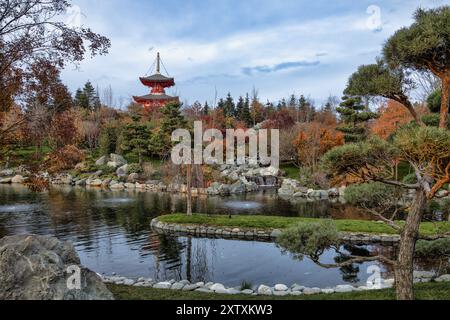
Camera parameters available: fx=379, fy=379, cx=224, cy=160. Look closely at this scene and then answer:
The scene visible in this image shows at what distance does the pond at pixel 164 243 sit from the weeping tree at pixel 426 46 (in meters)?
5.54

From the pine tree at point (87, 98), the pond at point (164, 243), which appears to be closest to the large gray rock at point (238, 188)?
the pond at point (164, 243)

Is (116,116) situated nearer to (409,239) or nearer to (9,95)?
(9,95)

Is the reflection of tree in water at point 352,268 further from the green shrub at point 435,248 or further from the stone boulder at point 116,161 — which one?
the stone boulder at point 116,161

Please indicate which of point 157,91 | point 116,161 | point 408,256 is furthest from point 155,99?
point 408,256

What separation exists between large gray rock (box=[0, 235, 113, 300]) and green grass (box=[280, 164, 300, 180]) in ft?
94.6

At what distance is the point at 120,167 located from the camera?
3544 centimetres

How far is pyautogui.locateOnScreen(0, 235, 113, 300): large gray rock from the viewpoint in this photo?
5.09 meters

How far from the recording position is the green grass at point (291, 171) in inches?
1334

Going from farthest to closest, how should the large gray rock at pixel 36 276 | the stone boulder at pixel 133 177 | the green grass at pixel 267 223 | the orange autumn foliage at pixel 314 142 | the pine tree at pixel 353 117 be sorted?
1. the stone boulder at pixel 133 177
2. the orange autumn foliage at pixel 314 142
3. the pine tree at pixel 353 117
4. the green grass at pixel 267 223
5. the large gray rock at pixel 36 276

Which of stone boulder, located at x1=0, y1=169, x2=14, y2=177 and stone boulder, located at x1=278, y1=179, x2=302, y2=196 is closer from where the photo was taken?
stone boulder, located at x1=278, y1=179, x2=302, y2=196

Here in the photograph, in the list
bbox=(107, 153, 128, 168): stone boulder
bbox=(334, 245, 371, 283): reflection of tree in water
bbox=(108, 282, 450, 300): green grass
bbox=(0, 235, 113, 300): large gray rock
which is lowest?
bbox=(334, 245, 371, 283): reflection of tree in water

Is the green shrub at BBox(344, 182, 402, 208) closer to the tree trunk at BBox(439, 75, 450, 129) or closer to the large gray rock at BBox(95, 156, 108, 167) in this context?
the tree trunk at BBox(439, 75, 450, 129)

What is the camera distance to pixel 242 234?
1442cm

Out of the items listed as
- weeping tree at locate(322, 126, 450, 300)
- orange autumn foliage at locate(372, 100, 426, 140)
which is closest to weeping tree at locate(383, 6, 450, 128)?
weeping tree at locate(322, 126, 450, 300)
